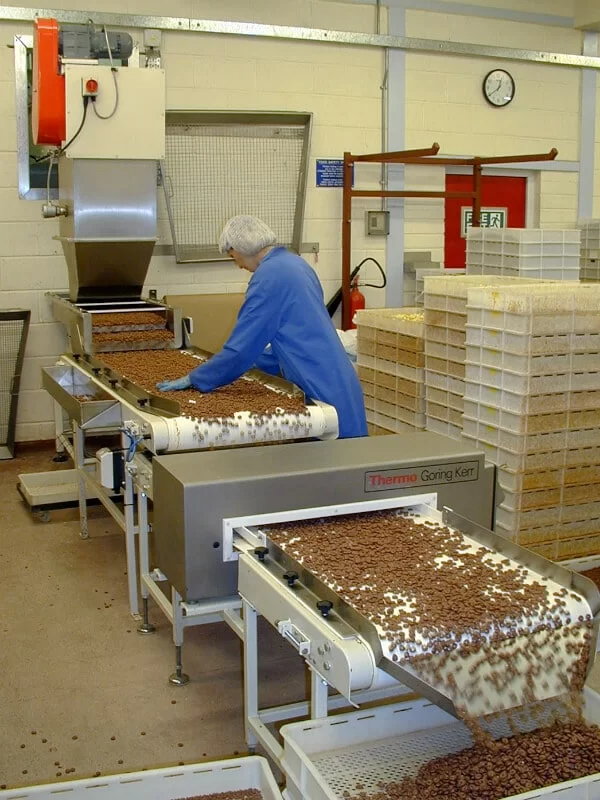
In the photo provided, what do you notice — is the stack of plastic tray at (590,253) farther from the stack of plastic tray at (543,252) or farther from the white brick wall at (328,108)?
the stack of plastic tray at (543,252)

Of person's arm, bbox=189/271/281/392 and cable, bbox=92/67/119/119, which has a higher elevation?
cable, bbox=92/67/119/119

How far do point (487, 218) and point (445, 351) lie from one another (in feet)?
9.90

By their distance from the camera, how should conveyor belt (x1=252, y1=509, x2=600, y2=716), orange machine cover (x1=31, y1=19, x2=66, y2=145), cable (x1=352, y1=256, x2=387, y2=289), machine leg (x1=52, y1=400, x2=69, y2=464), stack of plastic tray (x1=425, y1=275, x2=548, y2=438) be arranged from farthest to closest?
cable (x1=352, y1=256, x2=387, y2=289), machine leg (x1=52, y1=400, x2=69, y2=464), stack of plastic tray (x1=425, y1=275, x2=548, y2=438), orange machine cover (x1=31, y1=19, x2=66, y2=145), conveyor belt (x1=252, y1=509, x2=600, y2=716)

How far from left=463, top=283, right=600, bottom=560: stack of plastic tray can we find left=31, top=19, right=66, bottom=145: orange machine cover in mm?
1825

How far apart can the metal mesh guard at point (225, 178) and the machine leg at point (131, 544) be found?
275 centimetres

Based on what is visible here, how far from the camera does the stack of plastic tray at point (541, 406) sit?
3375mm

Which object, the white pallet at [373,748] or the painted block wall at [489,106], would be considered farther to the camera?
the painted block wall at [489,106]

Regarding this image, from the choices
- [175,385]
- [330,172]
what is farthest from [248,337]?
[330,172]

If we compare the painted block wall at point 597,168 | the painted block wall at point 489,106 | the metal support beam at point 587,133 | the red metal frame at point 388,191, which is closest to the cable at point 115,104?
the red metal frame at point 388,191

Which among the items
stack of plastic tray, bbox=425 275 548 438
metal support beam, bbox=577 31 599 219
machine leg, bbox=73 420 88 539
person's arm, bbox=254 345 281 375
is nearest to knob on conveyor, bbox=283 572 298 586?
person's arm, bbox=254 345 281 375

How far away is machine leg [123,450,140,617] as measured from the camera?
3.02m

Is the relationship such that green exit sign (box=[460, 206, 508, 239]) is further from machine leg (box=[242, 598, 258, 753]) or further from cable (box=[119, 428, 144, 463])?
machine leg (box=[242, 598, 258, 753])

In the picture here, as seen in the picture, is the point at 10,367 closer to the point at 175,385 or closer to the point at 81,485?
the point at 81,485

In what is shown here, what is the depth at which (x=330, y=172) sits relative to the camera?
592 centimetres
